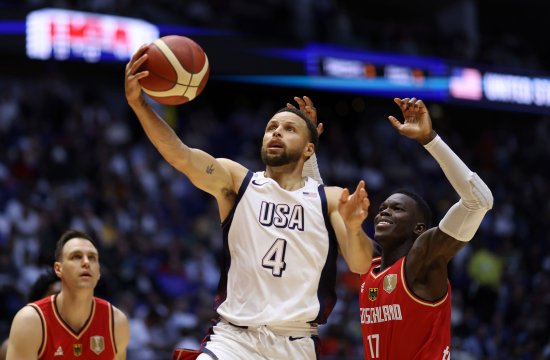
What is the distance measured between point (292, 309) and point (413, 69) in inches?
516

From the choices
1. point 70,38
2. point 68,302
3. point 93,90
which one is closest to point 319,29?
point 93,90

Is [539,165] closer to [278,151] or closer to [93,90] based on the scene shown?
[93,90]

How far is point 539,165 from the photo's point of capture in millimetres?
20047

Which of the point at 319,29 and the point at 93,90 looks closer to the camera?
the point at 93,90

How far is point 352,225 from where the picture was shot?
4.31m

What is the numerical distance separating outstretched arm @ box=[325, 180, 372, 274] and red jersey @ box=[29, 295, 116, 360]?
1.93 meters

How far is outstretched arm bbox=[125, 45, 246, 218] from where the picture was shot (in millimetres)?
4457

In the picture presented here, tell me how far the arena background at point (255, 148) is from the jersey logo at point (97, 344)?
11.9 ft

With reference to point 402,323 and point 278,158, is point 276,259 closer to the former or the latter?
point 278,158

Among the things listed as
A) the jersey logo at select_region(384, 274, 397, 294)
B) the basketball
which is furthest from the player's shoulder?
the jersey logo at select_region(384, 274, 397, 294)

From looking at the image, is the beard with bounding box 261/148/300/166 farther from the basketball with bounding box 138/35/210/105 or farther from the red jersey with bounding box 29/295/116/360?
the red jersey with bounding box 29/295/116/360

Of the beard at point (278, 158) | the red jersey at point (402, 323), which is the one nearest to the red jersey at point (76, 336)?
the red jersey at point (402, 323)

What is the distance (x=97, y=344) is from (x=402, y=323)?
2011 mm

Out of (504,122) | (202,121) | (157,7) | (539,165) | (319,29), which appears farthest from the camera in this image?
(504,122)
